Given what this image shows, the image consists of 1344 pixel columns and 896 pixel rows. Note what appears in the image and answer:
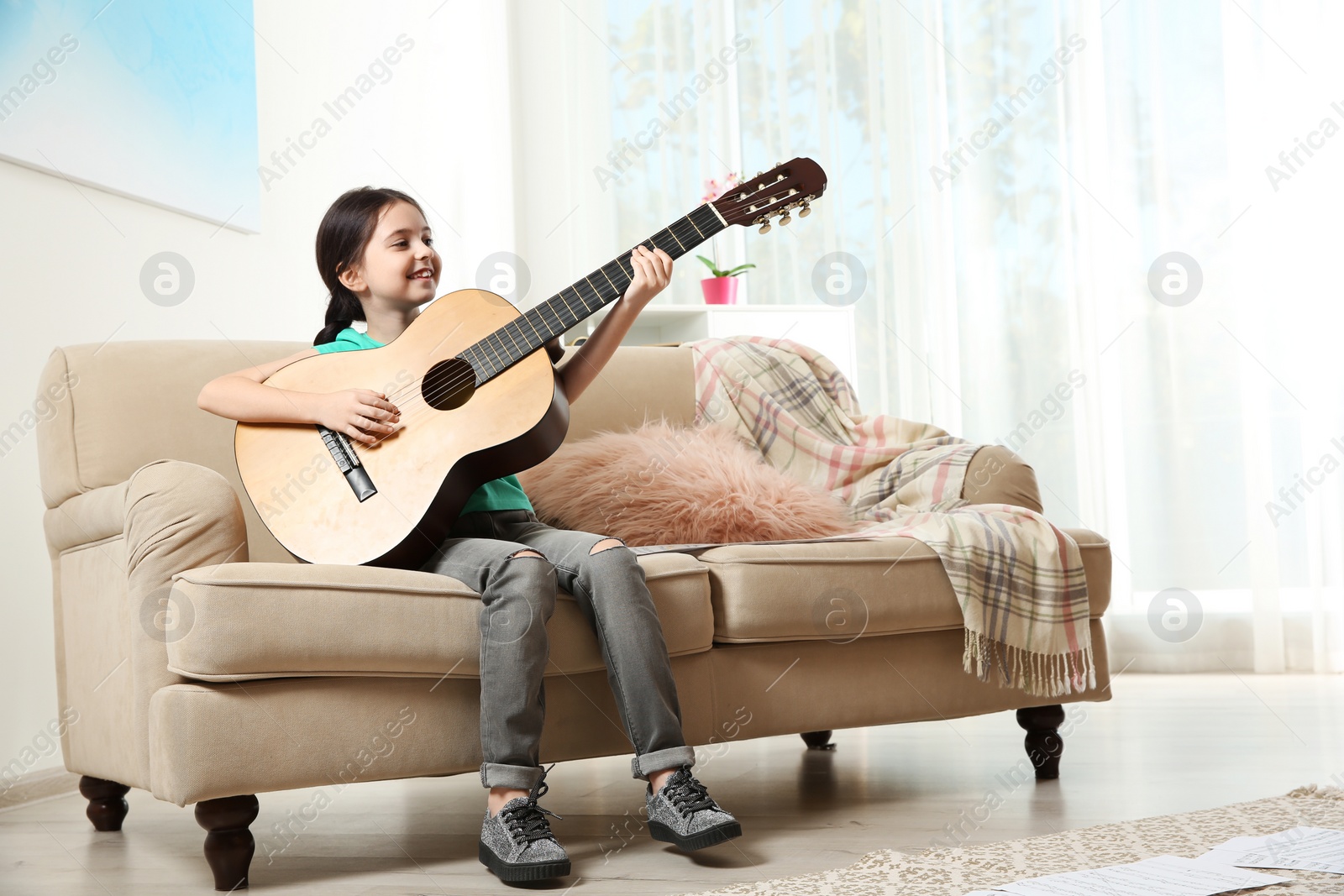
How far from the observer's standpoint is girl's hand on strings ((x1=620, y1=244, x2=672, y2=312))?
1621 mm

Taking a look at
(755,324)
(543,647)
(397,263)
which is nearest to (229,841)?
(543,647)

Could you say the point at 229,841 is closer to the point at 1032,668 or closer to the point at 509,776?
the point at 509,776

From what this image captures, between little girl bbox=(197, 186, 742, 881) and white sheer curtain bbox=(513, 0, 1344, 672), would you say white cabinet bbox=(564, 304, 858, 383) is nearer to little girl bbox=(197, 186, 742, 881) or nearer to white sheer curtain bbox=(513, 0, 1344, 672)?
white sheer curtain bbox=(513, 0, 1344, 672)

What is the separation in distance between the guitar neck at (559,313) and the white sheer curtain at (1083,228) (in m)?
1.87

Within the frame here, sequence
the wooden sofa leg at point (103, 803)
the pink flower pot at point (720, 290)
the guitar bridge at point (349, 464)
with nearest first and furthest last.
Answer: the guitar bridge at point (349, 464), the wooden sofa leg at point (103, 803), the pink flower pot at point (720, 290)

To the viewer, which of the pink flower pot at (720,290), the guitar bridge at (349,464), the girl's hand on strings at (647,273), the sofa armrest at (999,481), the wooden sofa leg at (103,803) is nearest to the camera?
the guitar bridge at (349,464)

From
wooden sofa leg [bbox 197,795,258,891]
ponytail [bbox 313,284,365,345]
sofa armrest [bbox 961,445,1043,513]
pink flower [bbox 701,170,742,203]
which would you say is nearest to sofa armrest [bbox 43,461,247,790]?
wooden sofa leg [bbox 197,795,258,891]

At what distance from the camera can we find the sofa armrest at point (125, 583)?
1367 mm

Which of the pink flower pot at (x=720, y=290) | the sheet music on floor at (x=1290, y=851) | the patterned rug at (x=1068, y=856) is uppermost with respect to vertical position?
the pink flower pot at (x=720, y=290)

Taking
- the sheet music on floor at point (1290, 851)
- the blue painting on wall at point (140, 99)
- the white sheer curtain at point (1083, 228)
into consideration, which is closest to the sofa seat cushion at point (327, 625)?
the sheet music on floor at point (1290, 851)

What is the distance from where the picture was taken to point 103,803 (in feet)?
5.67

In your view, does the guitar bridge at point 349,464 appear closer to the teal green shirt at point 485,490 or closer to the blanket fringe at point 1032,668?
the teal green shirt at point 485,490

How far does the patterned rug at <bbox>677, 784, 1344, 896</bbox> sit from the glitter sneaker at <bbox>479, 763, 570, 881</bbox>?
20cm

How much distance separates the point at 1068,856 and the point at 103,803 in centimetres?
141
